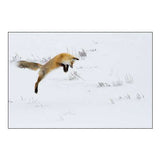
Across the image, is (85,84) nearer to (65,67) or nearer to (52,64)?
(65,67)

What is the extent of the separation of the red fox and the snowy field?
37 millimetres

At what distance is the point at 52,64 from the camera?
244 centimetres

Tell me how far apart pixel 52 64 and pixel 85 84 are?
1.18 feet

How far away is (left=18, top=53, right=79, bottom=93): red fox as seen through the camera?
242 centimetres

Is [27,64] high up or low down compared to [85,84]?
up

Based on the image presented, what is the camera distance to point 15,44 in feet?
7.98

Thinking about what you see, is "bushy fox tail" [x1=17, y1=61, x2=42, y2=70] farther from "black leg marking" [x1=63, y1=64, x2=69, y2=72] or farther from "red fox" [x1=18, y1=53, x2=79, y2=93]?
"black leg marking" [x1=63, y1=64, x2=69, y2=72]

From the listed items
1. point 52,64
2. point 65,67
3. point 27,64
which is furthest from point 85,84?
point 27,64

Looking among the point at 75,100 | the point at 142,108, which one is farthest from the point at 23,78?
the point at 142,108

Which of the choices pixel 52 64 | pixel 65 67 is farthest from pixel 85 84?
pixel 52 64

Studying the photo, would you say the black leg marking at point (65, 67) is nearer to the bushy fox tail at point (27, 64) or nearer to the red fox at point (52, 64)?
the red fox at point (52, 64)

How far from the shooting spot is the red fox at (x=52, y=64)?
242cm

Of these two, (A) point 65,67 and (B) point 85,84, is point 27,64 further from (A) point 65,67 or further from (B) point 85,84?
(B) point 85,84

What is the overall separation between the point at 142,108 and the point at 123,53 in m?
0.54
